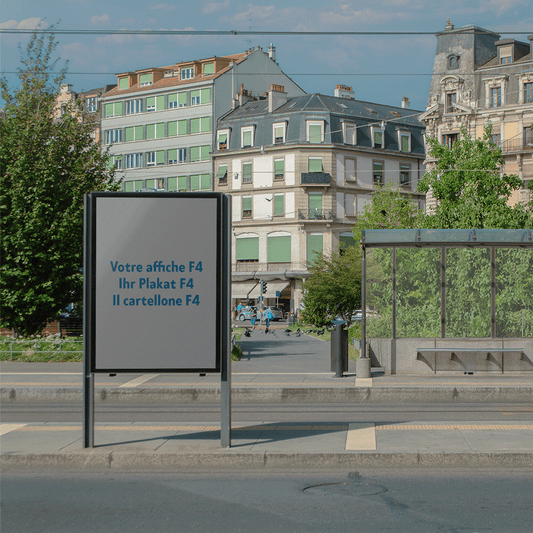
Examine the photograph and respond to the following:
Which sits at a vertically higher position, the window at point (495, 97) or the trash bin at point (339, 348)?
the window at point (495, 97)

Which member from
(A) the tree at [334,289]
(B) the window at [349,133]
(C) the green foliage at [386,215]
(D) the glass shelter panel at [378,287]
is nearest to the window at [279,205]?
(B) the window at [349,133]

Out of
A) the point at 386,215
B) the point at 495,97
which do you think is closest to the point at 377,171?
the point at 495,97

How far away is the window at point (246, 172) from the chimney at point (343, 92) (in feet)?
42.8

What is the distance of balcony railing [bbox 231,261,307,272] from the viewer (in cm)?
6012

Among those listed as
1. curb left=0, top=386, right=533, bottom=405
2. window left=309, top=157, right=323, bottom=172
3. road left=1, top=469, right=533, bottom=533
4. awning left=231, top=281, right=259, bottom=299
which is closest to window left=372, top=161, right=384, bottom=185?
window left=309, top=157, right=323, bottom=172

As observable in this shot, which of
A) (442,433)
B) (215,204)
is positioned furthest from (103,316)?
(442,433)

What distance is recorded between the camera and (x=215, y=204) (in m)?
8.24

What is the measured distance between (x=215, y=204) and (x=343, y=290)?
2772cm

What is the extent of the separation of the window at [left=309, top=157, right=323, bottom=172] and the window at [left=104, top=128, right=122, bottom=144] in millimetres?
20305

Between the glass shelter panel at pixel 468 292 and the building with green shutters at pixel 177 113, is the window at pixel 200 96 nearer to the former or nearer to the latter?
the building with green shutters at pixel 177 113

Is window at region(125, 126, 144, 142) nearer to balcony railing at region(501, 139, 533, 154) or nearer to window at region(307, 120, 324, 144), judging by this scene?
window at region(307, 120, 324, 144)

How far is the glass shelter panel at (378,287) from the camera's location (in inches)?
666

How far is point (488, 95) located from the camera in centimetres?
5594

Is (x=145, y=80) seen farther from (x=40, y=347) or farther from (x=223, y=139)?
(x=40, y=347)
